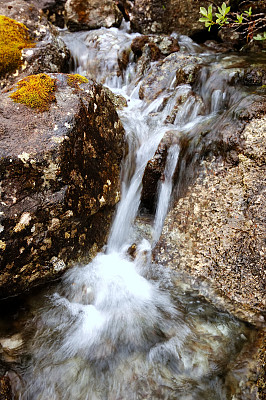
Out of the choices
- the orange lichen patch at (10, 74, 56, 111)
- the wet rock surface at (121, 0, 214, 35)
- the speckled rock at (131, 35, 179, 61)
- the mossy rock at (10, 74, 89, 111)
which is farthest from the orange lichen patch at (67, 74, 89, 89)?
the wet rock surface at (121, 0, 214, 35)

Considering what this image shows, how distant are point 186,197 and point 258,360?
2.09 m

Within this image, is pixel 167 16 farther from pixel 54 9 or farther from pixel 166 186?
pixel 166 186

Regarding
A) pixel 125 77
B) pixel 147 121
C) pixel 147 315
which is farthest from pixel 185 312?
pixel 125 77

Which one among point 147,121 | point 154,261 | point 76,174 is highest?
point 147,121

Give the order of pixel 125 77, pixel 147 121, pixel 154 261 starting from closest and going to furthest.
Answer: pixel 154 261 < pixel 147 121 < pixel 125 77

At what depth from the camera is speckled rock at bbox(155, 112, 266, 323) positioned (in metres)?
2.82

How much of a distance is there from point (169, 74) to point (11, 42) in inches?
148

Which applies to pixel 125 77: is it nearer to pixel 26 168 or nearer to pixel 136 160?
pixel 136 160

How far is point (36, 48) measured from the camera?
5.77 metres

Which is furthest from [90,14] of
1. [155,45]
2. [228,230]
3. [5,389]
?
[5,389]

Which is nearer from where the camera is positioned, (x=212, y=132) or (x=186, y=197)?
(x=186, y=197)

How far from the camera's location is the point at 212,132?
390 cm

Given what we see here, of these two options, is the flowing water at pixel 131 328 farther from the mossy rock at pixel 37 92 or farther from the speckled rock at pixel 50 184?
the mossy rock at pixel 37 92

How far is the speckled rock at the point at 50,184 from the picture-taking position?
2.75 m
